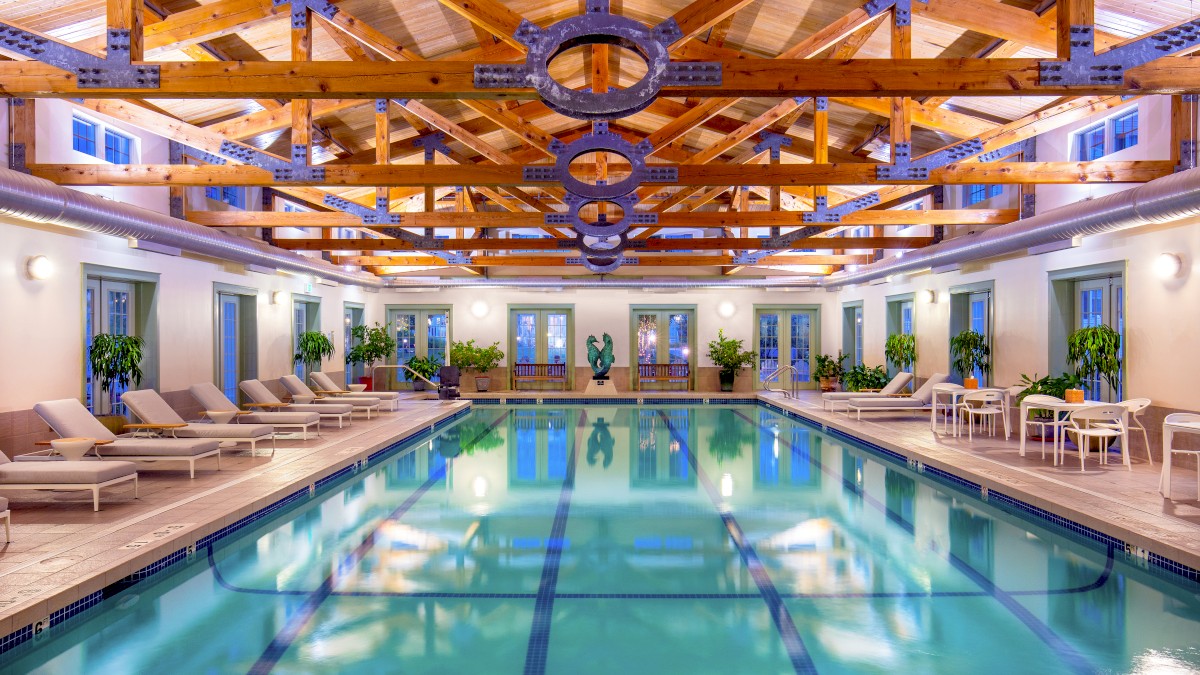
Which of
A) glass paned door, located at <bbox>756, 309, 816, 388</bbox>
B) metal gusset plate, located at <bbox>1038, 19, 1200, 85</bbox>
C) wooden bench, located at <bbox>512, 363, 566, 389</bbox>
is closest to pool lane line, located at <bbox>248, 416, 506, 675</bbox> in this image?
metal gusset plate, located at <bbox>1038, 19, 1200, 85</bbox>

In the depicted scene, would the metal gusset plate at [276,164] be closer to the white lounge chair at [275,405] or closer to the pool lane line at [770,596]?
the white lounge chair at [275,405]

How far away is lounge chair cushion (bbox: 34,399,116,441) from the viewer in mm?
6996

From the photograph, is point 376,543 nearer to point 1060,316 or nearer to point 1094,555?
point 1094,555

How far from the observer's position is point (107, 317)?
958cm

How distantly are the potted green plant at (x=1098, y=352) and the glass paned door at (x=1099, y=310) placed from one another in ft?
0.91

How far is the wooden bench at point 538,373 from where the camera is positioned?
1945 centimetres

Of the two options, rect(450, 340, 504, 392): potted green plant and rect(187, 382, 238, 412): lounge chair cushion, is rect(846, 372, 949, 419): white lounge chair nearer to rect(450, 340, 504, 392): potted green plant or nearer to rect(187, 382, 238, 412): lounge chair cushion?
rect(450, 340, 504, 392): potted green plant

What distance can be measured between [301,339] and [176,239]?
5.76 meters

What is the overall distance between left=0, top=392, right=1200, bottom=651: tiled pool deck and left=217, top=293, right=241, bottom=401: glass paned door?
3.12 m

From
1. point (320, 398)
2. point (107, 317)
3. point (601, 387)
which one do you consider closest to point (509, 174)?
point (107, 317)

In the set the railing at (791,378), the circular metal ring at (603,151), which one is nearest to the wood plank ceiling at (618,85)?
the circular metal ring at (603,151)

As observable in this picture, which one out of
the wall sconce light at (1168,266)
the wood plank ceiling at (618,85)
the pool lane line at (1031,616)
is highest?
the wood plank ceiling at (618,85)

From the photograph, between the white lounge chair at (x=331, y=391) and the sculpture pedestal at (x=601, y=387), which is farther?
the sculpture pedestal at (x=601, y=387)

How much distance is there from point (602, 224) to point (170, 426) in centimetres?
552
